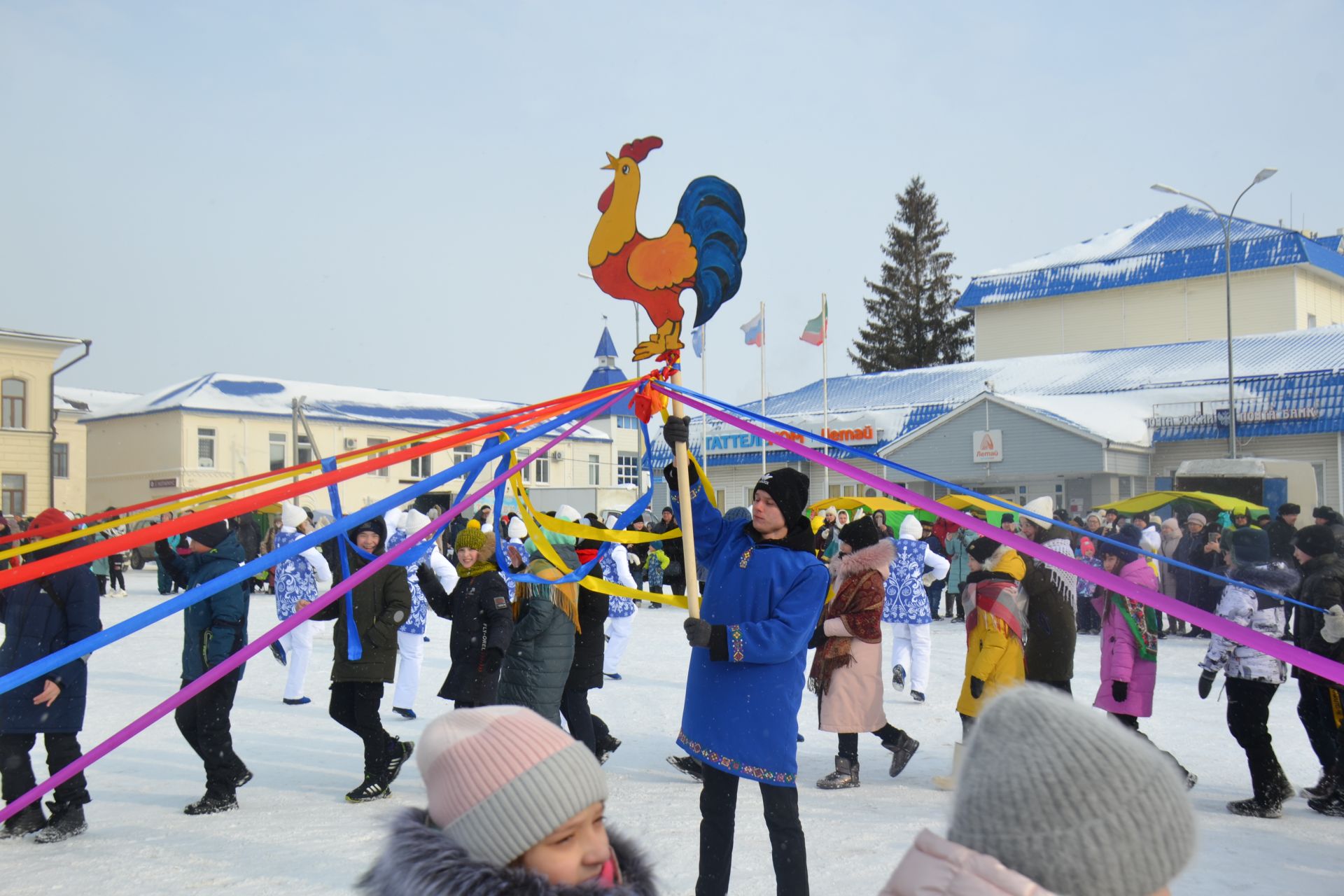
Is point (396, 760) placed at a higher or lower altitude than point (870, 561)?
lower

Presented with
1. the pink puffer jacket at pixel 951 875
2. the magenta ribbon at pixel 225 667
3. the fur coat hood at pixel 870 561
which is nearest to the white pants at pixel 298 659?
the fur coat hood at pixel 870 561

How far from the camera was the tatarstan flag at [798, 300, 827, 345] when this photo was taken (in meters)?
27.6

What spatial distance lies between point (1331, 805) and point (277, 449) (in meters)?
45.7

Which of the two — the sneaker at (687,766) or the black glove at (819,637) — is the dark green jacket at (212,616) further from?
the black glove at (819,637)

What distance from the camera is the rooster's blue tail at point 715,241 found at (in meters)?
4.73

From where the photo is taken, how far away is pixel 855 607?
6.96 m

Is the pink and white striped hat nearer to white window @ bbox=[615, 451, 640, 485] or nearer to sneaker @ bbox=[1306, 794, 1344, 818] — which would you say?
sneaker @ bbox=[1306, 794, 1344, 818]

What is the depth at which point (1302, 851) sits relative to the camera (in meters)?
5.35

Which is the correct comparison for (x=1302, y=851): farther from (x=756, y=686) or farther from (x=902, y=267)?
(x=902, y=267)

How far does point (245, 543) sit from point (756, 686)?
1336 cm

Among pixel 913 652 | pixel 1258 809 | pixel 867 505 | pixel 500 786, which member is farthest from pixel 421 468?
pixel 500 786

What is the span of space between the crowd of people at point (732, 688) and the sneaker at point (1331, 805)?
15mm

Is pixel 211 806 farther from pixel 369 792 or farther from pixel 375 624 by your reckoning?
pixel 375 624

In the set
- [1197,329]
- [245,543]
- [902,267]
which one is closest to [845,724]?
[245,543]
